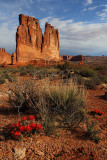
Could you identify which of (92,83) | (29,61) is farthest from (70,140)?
(29,61)

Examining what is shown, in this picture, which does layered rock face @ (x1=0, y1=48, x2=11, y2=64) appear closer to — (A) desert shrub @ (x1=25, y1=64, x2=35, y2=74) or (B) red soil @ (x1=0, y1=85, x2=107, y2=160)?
(A) desert shrub @ (x1=25, y1=64, x2=35, y2=74)

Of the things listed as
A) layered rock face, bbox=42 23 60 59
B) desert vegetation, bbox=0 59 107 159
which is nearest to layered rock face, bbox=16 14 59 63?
layered rock face, bbox=42 23 60 59

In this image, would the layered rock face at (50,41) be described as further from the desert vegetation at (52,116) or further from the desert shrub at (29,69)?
the desert vegetation at (52,116)

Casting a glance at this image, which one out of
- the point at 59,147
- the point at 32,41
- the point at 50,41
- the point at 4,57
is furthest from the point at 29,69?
the point at 50,41

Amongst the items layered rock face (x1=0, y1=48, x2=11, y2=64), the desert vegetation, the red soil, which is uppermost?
layered rock face (x1=0, y1=48, x2=11, y2=64)

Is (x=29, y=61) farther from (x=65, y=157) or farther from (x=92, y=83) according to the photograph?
(x=65, y=157)

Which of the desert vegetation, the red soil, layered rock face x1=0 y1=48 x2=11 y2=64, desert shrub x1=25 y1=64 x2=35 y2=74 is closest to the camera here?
the red soil

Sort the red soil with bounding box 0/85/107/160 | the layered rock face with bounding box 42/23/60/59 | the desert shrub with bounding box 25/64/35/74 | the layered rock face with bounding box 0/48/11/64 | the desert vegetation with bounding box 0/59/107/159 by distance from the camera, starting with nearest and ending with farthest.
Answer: the red soil with bounding box 0/85/107/160, the desert vegetation with bounding box 0/59/107/159, the desert shrub with bounding box 25/64/35/74, the layered rock face with bounding box 0/48/11/64, the layered rock face with bounding box 42/23/60/59

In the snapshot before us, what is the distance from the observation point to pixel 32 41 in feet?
121

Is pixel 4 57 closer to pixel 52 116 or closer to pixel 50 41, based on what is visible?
pixel 50 41

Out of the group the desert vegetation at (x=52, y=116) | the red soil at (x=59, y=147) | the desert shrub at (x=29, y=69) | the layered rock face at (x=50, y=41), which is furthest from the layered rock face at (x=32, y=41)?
the red soil at (x=59, y=147)

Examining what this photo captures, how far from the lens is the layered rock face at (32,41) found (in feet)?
111

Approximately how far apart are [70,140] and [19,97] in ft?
6.54

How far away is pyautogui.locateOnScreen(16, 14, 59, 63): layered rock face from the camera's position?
111 feet
